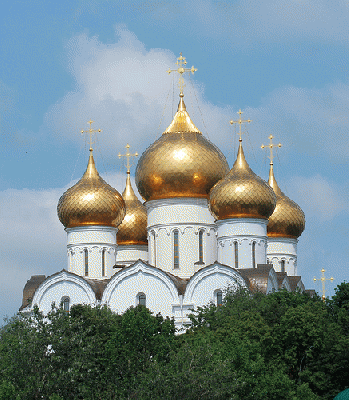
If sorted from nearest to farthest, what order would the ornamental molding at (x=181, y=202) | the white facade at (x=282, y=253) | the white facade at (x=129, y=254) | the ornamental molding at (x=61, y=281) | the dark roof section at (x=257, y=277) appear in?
the dark roof section at (x=257, y=277) → the ornamental molding at (x=61, y=281) → the ornamental molding at (x=181, y=202) → the white facade at (x=129, y=254) → the white facade at (x=282, y=253)

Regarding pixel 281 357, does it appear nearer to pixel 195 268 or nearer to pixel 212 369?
pixel 212 369

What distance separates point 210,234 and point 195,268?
1542 mm

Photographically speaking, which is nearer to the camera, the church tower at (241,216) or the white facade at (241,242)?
the church tower at (241,216)

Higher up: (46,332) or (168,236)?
(168,236)

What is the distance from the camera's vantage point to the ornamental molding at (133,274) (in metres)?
33.3

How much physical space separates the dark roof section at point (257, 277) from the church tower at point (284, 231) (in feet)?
23.5

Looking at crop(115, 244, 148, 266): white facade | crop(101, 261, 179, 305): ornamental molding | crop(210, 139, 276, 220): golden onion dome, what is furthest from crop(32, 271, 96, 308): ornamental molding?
crop(115, 244, 148, 266): white facade

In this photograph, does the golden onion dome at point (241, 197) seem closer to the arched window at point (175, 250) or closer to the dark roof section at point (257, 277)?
the arched window at point (175, 250)

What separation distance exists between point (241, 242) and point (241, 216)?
2.90 ft

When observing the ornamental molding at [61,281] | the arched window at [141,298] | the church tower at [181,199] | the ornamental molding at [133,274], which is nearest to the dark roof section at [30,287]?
the ornamental molding at [61,281]

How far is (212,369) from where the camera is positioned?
20.7 m

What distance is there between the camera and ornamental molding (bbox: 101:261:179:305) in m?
33.3

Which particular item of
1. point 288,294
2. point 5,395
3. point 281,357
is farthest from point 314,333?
point 5,395

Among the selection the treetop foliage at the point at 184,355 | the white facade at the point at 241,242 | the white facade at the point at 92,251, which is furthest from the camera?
the white facade at the point at 92,251
